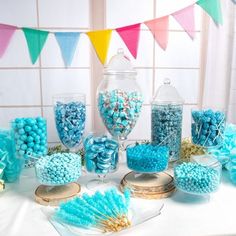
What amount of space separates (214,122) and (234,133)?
0.62 ft

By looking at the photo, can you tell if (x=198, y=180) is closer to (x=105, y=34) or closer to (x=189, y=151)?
(x=189, y=151)

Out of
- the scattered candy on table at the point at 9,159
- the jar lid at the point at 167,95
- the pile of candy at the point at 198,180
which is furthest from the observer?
the jar lid at the point at 167,95

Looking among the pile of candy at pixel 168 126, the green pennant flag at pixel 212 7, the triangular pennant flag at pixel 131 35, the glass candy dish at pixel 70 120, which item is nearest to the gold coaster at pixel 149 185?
the pile of candy at pixel 168 126

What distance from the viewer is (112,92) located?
107cm

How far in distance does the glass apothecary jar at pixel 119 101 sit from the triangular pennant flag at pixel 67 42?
20cm

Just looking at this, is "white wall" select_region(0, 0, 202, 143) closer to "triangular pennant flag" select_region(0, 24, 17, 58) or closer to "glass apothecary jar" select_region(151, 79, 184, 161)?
"triangular pennant flag" select_region(0, 24, 17, 58)

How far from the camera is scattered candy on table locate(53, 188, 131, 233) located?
29.3 inches

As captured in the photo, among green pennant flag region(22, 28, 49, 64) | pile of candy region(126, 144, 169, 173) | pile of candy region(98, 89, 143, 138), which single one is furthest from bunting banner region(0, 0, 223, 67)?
pile of candy region(126, 144, 169, 173)

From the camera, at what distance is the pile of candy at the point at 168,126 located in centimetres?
109

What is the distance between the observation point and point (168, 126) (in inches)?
43.3

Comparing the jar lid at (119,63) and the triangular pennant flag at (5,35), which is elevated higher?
the triangular pennant flag at (5,35)

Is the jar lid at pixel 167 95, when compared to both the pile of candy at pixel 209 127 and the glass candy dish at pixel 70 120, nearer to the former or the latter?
the pile of candy at pixel 209 127

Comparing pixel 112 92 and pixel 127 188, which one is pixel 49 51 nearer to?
pixel 112 92

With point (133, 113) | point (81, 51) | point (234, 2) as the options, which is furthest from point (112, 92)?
point (234, 2)
